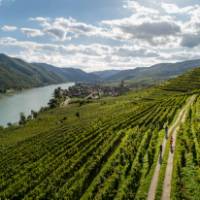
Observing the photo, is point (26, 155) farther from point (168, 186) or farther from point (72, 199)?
point (168, 186)

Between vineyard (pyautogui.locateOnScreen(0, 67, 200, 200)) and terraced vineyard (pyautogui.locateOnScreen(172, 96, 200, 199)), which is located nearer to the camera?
terraced vineyard (pyautogui.locateOnScreen(172, 96, 200, 199))

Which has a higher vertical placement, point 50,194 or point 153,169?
point 153,169

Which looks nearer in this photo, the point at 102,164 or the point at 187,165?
the point at 187,165

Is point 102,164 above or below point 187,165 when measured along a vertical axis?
below

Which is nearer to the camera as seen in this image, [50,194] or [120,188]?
[120,188]

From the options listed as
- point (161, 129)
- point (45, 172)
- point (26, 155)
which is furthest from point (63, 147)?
point (161, 129)

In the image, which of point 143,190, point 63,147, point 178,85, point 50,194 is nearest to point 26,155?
point 63,147

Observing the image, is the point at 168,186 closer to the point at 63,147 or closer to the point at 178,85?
the point at 63,147

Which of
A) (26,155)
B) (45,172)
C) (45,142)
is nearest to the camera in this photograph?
(45,172)

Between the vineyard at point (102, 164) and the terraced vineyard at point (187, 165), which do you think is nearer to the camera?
the terraced vineyard at point (187, 165)

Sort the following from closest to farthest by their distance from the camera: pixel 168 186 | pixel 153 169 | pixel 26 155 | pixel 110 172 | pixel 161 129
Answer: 1. pixel 168 186
2. pixel 153 169
3. pixel 110 172
4. pixel 161 129
5. pixel 26 155
